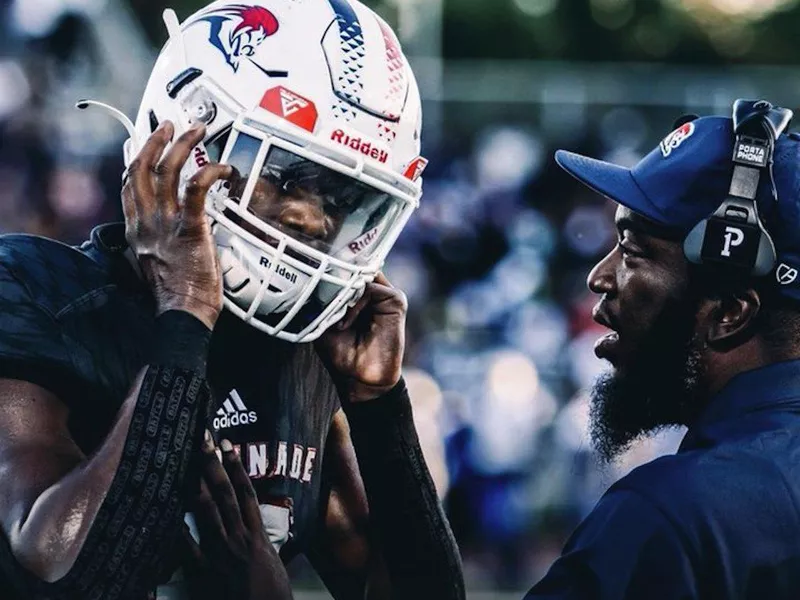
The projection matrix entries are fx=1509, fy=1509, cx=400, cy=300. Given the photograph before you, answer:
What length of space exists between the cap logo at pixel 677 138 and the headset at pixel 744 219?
13 centimetres

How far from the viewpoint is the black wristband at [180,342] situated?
270cm

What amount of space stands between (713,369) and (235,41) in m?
1.15

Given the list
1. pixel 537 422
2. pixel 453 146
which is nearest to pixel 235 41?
pixel 537 422

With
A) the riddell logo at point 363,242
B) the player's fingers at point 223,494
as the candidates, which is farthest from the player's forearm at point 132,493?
the riddell logo at point 363,242

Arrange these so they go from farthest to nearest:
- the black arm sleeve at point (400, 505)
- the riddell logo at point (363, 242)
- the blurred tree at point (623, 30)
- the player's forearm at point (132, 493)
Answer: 1. the blurred tree at point (623, 30)
2. the black arm sleeve at point (400, 505)
3. the riddell logo at point (363, 242)
4. the player's forearm at point (132, 493)

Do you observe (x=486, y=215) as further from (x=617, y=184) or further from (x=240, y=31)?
(x=617, y=184)

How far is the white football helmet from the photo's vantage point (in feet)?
9.77

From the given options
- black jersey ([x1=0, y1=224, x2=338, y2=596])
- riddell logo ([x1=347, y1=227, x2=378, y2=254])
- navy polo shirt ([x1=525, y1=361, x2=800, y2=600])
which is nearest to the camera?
navy polo shirt ([x1=525, y1=361, x2=800, y2=600])

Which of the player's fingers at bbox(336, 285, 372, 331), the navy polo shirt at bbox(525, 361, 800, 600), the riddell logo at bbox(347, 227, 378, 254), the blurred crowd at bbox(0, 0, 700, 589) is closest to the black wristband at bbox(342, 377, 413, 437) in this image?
the player's fingers at bbox(336, 285, 372, 331)

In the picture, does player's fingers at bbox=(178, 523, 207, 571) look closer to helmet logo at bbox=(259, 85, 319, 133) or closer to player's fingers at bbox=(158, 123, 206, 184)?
player's fingers at bbox=(158, 123, 206, 184)

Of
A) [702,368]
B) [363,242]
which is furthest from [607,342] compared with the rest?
[363,242]

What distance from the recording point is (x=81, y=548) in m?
2.53

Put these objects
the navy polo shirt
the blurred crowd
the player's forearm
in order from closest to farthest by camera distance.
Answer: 1. the navy polo shirt
2. the player's forearm
3. the blurred crowd

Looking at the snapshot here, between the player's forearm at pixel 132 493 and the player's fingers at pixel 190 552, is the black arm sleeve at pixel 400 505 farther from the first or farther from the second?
Result: the player's forearm at pixel 132 493
